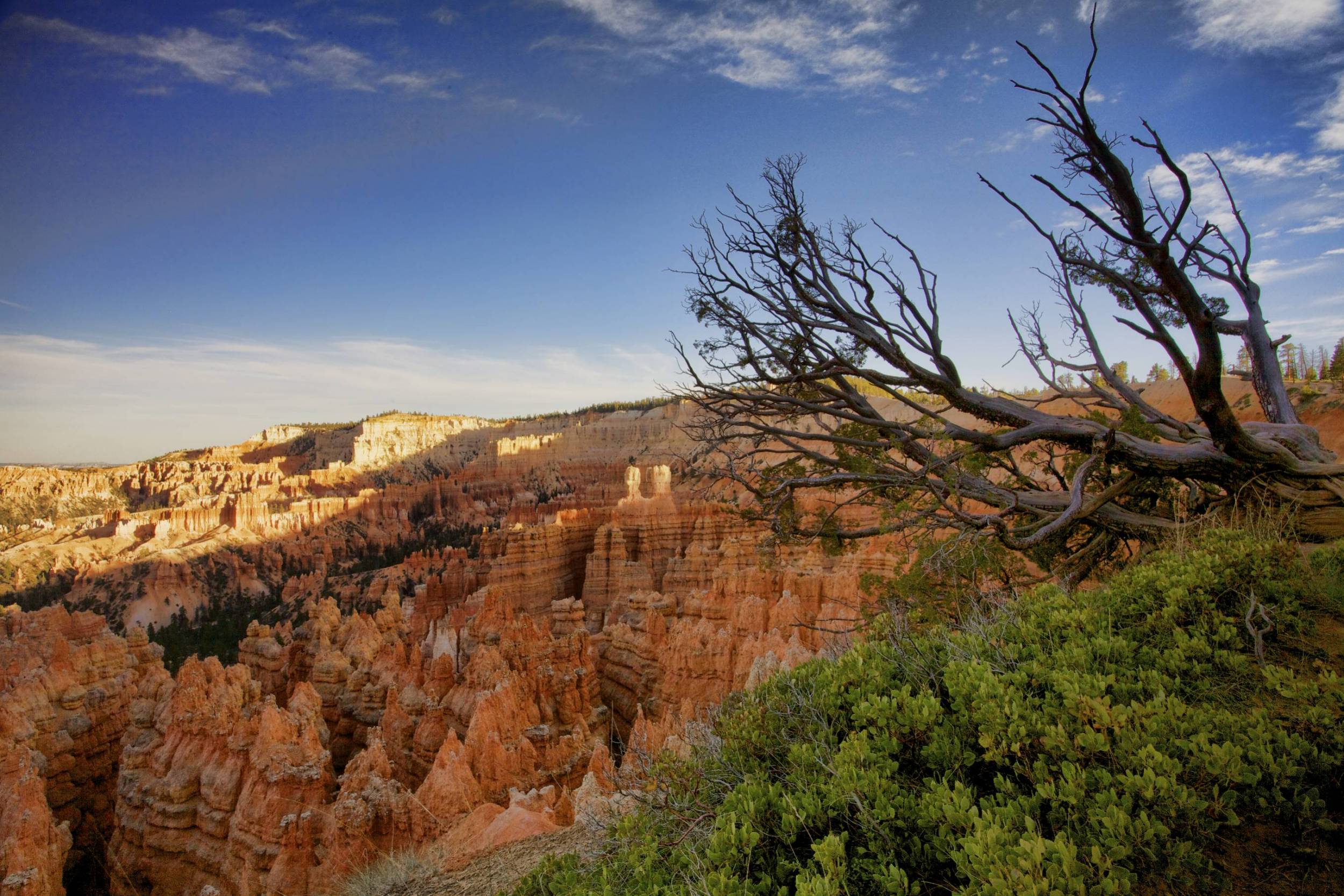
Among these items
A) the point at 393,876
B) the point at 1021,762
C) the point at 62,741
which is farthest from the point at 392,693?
the point at 1021,762

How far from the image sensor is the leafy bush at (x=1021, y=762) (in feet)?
7.36

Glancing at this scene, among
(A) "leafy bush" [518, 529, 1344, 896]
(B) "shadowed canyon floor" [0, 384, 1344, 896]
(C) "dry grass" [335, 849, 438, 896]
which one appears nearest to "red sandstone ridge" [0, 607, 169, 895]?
(B) "shadowed canyon floor" [0, 384, 1344, 896]

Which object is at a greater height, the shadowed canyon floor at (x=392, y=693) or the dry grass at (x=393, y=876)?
the dry grass at (x=393, y=876)

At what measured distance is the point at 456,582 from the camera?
3472 centimetres

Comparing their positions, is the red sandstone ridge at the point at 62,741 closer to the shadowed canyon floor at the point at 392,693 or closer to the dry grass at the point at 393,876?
the shadowed canyon floor at the point at 392,693

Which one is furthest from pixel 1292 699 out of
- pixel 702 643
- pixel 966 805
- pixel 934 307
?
pixel 702 643

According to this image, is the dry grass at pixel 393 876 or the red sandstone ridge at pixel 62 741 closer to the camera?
the dry grass at pixel 393 876

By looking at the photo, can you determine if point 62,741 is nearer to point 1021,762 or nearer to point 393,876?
point 393,876

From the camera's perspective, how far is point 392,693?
664 inches

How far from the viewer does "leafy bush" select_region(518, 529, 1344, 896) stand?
224 cm

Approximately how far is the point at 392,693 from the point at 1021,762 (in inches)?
701

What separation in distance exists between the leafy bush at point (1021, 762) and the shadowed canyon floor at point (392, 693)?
992 millimetres

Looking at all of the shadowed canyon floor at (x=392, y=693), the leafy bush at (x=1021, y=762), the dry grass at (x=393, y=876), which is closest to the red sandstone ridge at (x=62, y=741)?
the shadowed canyon floor at (x=392, y=693)

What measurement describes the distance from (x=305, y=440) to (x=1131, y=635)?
150850 millimetres
